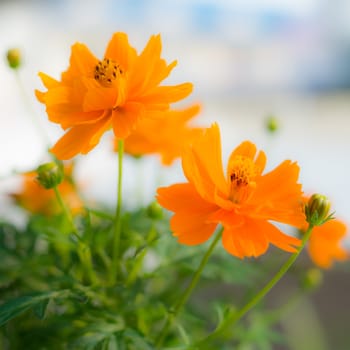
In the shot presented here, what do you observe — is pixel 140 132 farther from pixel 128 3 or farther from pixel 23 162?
pixel 128 3

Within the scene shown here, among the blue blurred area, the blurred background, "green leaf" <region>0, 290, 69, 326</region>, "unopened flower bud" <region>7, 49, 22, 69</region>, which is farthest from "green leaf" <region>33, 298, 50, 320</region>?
the blue blurred area

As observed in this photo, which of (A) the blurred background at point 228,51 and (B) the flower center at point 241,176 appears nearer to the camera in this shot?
(B) the flower center at point 241,176

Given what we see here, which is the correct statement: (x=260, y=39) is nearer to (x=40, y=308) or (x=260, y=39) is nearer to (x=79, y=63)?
(x=79, y=63)

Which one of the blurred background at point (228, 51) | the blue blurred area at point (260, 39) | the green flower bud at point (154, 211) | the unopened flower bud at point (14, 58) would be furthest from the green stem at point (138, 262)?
the blue blurred area at point (260, 39)

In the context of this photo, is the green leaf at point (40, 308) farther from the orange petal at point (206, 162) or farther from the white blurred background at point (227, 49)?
the white blurred background at point (227, 49)

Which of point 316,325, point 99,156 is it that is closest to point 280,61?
point 99,156

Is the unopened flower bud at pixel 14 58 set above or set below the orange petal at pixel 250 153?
above

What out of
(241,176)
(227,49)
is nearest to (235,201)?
(241,176)
